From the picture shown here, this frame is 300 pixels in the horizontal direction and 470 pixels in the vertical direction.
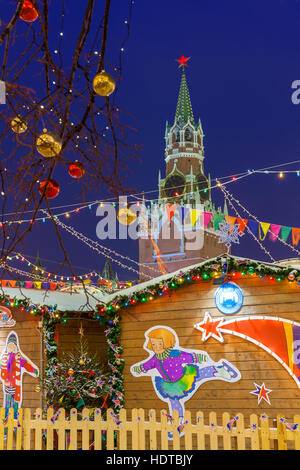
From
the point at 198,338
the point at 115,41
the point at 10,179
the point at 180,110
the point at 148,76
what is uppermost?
the point at 148,76

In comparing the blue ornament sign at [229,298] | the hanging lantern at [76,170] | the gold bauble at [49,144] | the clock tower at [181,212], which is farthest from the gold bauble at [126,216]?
the clock tower at [181,212]

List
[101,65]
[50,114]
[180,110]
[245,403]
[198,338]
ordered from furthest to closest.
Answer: [180,110]
[198,338]
[245,403]
[50,114]
[101,65]

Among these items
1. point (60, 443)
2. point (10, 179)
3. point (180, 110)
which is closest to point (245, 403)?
point (60, 443)

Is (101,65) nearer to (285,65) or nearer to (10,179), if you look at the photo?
(10,179)

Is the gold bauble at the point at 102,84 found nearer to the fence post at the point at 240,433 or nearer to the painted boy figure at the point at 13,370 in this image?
the fence post at the point at 240,433

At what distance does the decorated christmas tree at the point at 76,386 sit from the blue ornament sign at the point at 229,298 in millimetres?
2869

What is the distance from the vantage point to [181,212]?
2109 inches

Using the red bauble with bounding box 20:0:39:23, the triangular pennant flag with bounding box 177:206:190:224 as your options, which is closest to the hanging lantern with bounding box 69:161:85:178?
the red bauble with bounding box 20:0:39:23

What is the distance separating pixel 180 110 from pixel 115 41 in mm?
64056

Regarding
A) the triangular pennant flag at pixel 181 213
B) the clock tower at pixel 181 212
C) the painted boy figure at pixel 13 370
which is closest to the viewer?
the painted boy figure at pixel 13 370

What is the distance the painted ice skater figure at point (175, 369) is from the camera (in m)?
9.28

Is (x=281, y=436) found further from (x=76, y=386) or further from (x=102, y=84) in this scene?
(x=76, y=386)

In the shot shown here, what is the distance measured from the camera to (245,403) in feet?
29.1

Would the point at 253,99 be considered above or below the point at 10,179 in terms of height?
above
